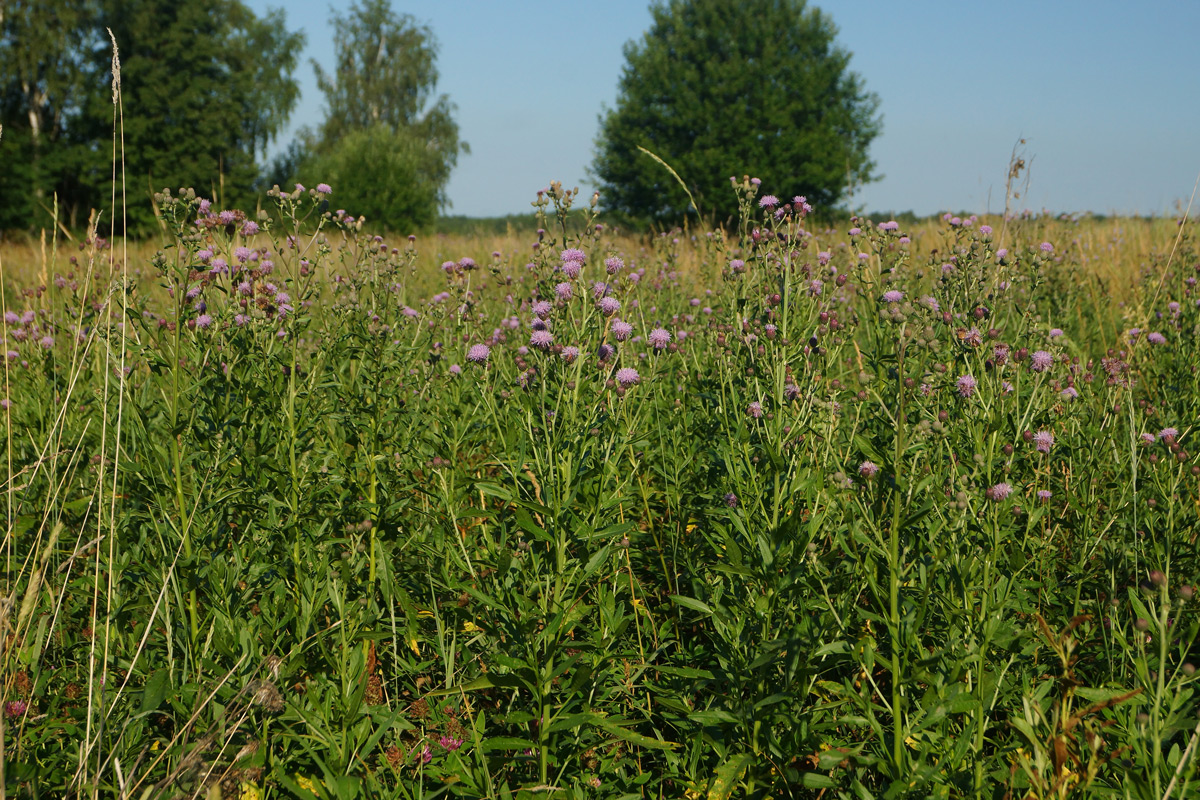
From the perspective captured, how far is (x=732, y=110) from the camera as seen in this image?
30.9 meters

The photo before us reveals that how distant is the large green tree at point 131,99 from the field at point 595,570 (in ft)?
93.9

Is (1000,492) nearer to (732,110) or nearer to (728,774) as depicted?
(728,774)

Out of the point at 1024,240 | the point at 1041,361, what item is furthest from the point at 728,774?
the point at 1024,240

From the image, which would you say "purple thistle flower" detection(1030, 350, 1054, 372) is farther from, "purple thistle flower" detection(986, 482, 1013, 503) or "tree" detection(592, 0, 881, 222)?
"tree" detection(592, 0, 881, 222)

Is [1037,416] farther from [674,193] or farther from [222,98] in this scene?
[222,98]

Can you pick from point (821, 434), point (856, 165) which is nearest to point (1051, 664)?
point (821, 434)

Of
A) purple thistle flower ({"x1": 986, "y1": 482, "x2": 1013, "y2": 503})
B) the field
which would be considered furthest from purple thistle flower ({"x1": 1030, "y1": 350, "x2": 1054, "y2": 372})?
purple thistle flower ({"x1": 986, "y1": 482, "x2": 1013, "y2": 503})

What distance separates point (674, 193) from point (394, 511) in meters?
29.9

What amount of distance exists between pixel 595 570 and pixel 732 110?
104 feet

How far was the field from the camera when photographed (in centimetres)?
181

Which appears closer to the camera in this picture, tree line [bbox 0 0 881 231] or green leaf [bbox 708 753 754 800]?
green leaf [bbox 708 753 754 800]

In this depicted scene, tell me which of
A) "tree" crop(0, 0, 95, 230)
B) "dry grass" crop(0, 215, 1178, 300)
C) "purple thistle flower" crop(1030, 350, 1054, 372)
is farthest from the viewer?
"tree" crop(0, 0, 95, 230)

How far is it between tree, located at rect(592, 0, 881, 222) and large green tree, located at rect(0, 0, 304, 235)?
622 inches

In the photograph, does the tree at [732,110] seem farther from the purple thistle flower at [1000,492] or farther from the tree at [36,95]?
the purple thistle flower at [1000,492]
